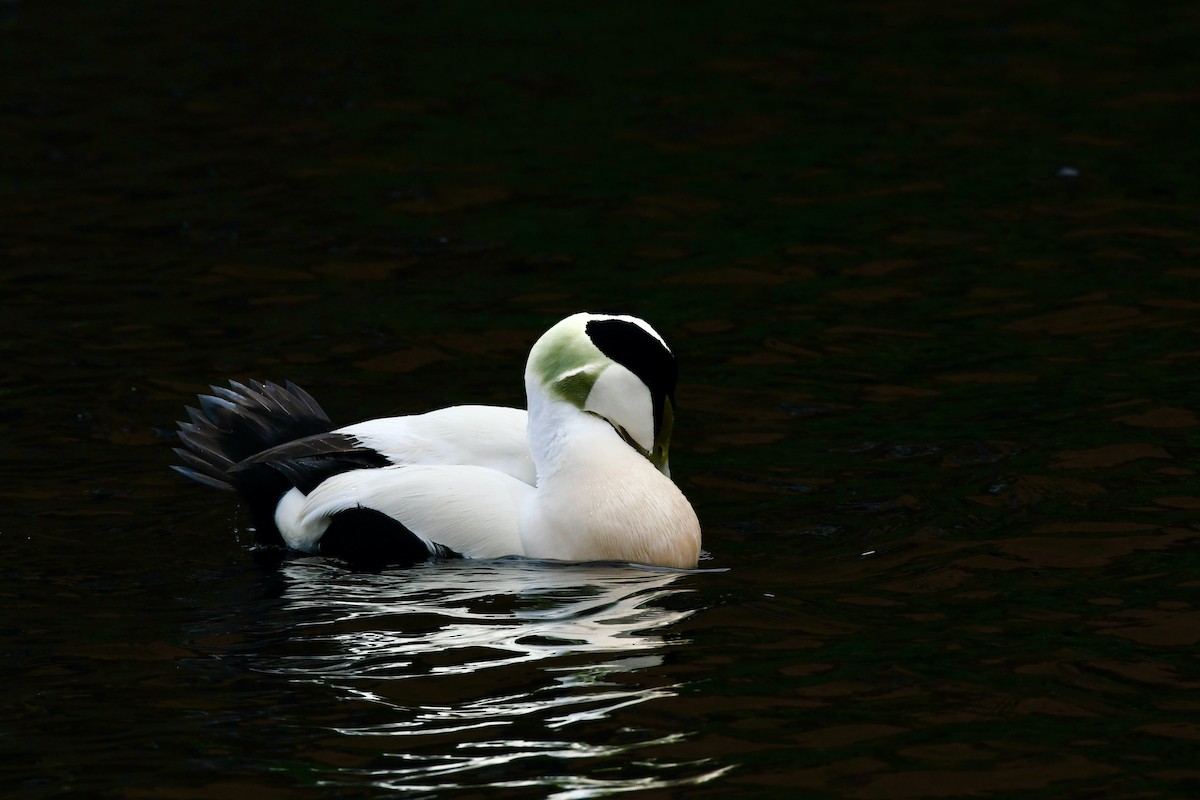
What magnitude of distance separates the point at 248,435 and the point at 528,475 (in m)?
1.13

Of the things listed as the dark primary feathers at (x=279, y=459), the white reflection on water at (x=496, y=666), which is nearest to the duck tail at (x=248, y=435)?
the dark primary feathers at (x=279, y=459)

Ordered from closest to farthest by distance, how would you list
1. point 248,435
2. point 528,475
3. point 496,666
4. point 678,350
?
point 496,666, point 528,475, point 248,435, point 678,350

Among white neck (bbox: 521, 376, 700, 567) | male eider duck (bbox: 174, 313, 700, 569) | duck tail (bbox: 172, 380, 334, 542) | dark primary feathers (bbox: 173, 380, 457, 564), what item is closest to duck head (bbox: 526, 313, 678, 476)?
male eider duck (bbox: 174, 313, 700, 569)

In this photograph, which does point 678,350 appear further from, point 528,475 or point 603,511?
point 603,511

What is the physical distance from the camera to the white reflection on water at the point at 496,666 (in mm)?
4406

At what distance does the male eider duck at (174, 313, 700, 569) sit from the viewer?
19.0 ft

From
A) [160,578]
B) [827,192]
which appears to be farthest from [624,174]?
[160,578]

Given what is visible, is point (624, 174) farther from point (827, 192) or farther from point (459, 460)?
point (459, 460)

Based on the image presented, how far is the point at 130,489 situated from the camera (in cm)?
690

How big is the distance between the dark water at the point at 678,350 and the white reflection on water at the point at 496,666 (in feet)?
0.06

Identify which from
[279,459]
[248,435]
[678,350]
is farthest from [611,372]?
[678,350]

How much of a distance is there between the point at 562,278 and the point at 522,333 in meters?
0.82

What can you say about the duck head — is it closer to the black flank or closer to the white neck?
the white neck

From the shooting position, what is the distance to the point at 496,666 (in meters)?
5.07
